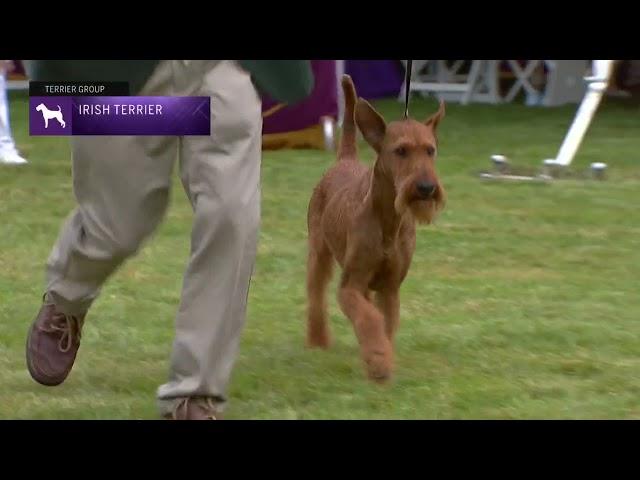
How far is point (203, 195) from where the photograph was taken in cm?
317

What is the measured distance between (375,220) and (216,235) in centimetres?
85

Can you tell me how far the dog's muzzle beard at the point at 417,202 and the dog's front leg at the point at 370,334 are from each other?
31 cm

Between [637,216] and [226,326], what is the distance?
399 cm

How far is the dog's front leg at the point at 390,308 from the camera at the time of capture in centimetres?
399

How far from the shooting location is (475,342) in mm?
4270

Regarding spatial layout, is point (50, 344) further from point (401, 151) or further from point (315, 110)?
point (315, 110)

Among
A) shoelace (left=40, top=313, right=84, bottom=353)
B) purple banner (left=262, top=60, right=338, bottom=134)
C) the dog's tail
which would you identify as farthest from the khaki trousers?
purple banner (left=262, top=60, right=338, bottom=134)

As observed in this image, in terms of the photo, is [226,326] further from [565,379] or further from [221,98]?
[565,379]

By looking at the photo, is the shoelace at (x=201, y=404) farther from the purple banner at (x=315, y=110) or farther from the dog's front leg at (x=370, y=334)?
the purple banner at (x=315, y=110)

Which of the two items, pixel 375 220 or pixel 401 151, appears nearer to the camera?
pixel 401 151

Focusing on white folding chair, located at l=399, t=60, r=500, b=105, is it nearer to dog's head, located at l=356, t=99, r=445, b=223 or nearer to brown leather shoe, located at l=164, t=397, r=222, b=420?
dog's head, located at l=356, t=99, r=445, b=223
